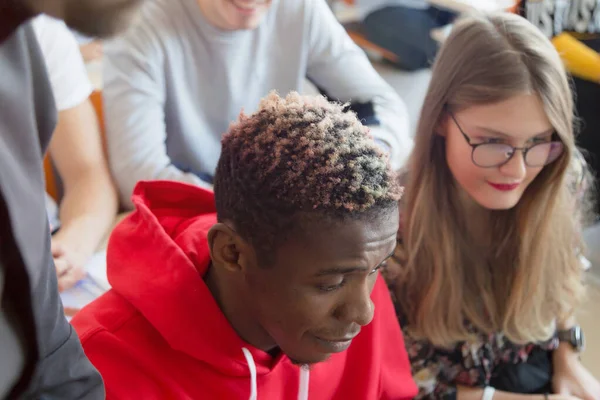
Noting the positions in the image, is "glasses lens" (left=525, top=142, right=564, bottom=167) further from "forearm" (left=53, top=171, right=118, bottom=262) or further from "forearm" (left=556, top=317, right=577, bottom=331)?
"forearm" (left=53, top=171, right=118, bottom=262)

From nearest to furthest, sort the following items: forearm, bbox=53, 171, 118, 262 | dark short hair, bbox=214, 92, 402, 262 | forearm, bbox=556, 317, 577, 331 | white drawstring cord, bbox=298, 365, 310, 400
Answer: dark short hair, bbox=214, 92, 402, 262, white drawstring cord, bbox=298, 365, 310, 400, forearm, bbox=53, 171, 118, 262, forearm, bbox=556, 317, 577, 331

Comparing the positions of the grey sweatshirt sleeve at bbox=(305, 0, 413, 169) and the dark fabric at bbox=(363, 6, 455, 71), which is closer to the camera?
the grey sweatshirt sleeve at bbox=(305, 0, 413, 169)

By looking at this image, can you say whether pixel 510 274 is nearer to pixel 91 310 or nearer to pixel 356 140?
pixel 356 140

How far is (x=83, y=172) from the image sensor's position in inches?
52.7

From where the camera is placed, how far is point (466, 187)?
1.13 meters

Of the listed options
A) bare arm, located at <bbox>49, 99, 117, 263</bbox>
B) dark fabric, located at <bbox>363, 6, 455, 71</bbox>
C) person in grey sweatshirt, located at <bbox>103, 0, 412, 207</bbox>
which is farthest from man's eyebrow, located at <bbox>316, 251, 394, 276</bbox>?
dark fabric, located at <bbox>363, 6, 455, 71</bbox>

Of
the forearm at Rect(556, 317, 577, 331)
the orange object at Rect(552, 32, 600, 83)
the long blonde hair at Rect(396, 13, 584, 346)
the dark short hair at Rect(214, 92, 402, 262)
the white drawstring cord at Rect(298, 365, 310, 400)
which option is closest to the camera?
the dark short hair at Rect(214, 92, 402, 262)

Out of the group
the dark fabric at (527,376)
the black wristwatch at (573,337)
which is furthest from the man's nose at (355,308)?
the black wristwatch at (573,337)

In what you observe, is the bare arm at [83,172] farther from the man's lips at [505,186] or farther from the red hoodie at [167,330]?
the man's lips at [505,186]

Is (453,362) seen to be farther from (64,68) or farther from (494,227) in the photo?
(64,68)

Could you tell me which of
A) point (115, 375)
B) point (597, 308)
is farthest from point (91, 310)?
point (597, 308)

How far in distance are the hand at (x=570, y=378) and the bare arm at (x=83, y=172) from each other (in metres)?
1.05

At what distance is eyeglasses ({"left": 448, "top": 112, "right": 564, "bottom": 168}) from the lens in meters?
1.05

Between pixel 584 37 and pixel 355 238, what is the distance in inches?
73.1
